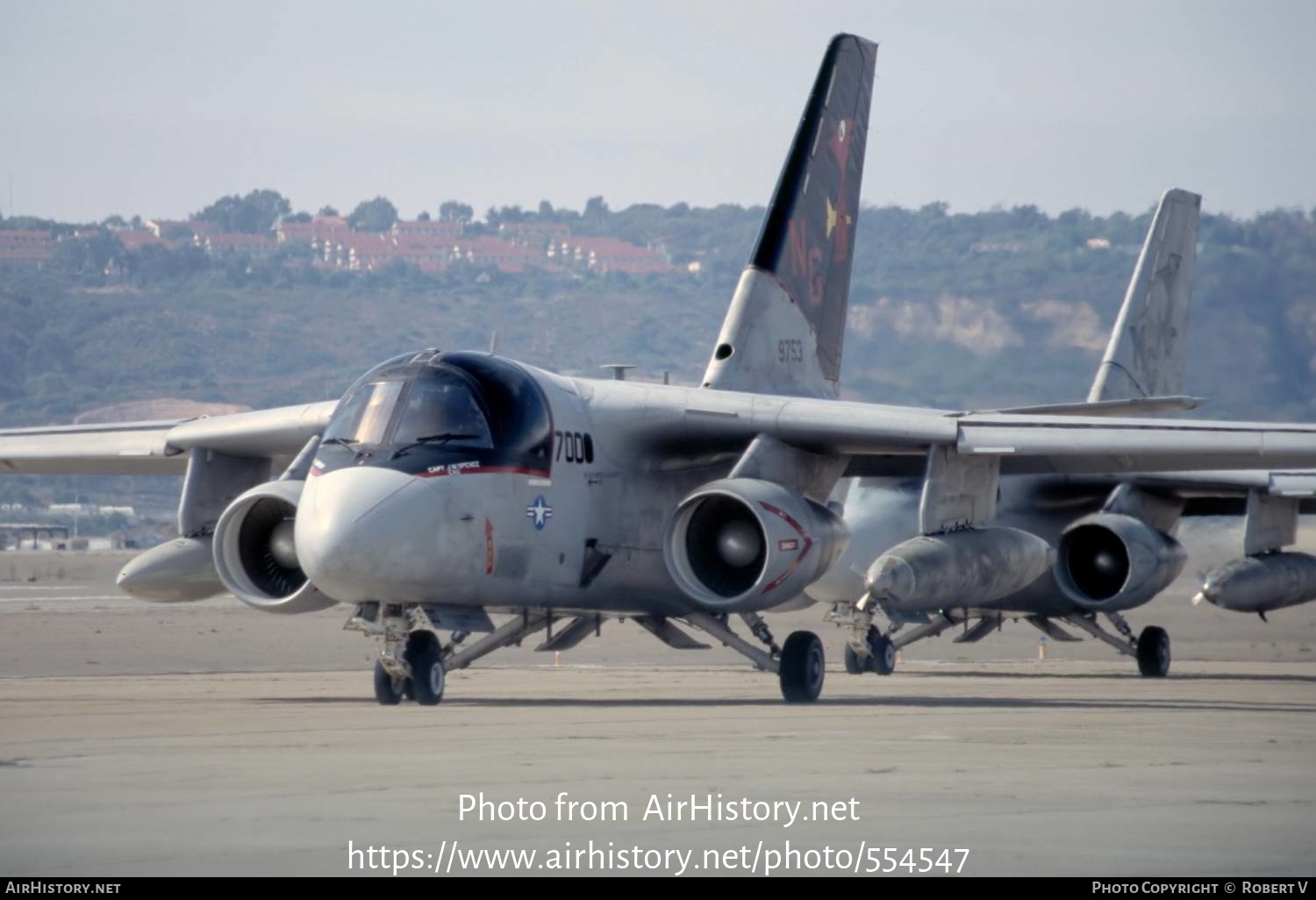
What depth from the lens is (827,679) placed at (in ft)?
77.5

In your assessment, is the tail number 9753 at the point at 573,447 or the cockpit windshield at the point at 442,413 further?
the tail number 9753 at the point at 573,447

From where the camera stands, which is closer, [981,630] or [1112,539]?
[1112,539]

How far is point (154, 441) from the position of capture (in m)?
21.2

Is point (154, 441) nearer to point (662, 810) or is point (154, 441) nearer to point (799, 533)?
point (799, 533)

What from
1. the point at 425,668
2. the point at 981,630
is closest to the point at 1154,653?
the point at 981,630

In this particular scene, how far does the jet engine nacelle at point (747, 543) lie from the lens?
58.5 ft

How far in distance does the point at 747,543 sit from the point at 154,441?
21.3 feet

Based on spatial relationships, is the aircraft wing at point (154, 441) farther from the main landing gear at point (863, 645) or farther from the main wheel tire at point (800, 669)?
the main landing gear at point (863, 645)

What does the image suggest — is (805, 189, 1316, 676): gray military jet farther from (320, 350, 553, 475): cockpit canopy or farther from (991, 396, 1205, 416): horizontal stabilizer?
(320, 350, 553, 475): cockpit canopy

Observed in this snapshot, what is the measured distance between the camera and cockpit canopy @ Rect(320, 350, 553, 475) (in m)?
16.7

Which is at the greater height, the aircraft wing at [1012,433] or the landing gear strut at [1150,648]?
the aircraft wing at [1012,433]

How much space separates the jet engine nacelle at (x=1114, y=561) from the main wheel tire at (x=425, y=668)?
11182 millimetres

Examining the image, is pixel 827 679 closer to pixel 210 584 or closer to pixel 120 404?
pixel 210 584

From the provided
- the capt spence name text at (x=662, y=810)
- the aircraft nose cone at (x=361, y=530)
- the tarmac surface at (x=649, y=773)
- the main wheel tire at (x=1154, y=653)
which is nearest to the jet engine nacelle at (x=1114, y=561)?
the main wheel tire at (x=1154, y=653)
